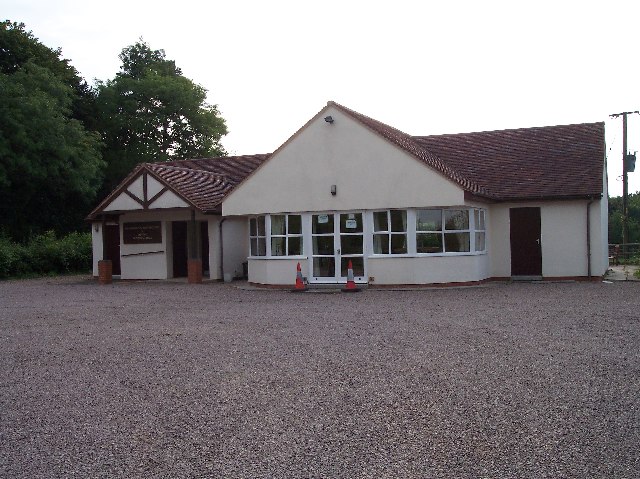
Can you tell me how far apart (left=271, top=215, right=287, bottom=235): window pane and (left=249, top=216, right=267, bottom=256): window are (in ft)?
1.36

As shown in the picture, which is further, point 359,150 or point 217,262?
point 217,262

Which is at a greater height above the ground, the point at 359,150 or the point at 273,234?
the point at 359,150

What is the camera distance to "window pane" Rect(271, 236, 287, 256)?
22.3m

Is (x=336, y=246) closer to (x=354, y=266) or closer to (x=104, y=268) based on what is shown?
(x=354, y=266)

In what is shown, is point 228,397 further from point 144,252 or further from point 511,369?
point 144,252

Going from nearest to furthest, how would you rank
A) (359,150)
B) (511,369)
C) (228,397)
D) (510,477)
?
(510,477) → (228,397) → (511,369) → (359,150)

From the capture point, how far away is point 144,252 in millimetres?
27766

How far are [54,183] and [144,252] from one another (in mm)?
14961

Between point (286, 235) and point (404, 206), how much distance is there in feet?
13.1

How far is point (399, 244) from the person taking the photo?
21.0 m

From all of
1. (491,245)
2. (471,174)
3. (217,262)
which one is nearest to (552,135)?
(471,174)

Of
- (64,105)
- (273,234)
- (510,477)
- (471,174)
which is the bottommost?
(510,477)

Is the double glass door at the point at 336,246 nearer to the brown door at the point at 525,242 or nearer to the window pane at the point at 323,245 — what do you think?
the window pane at the point at 323,245

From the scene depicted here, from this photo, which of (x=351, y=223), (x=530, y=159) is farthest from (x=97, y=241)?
(x=530, y=159)
